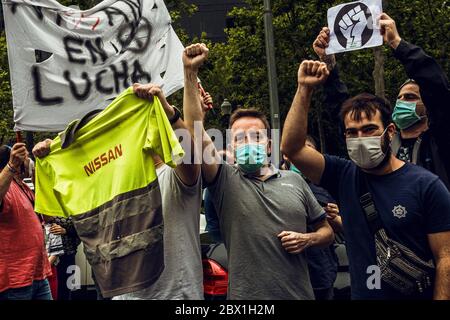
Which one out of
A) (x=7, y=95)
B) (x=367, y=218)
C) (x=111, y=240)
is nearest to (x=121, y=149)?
(x=111, y=240)

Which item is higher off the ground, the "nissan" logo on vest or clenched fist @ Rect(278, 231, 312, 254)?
the "nissan" logo on vest

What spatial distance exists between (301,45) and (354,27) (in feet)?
62.8

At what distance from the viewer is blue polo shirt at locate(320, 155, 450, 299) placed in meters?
3.36

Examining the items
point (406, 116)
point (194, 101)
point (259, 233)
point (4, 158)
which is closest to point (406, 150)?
point (406, 116)

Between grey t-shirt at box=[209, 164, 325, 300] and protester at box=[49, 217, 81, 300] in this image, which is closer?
grey t-shirt at box=[209, 164, 325, 300]

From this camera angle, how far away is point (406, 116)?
4527mm

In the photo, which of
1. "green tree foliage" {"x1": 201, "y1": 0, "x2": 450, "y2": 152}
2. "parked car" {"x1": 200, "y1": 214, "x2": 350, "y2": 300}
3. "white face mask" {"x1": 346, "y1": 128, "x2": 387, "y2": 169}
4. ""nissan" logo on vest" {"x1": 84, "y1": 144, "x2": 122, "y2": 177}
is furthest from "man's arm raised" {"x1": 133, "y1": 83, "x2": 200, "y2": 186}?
"green tree foliage" {"x1": 201, "y1": 0, "x2": 450, "y2": 152}

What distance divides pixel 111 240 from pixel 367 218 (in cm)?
134

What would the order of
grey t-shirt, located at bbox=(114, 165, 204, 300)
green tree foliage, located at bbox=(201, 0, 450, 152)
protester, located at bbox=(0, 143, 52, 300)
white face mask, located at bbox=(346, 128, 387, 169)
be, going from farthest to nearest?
1. green tree foliage, located at bbox=(201, 0, 450, 152)
2. protester, located at bbox=(0, 143, 52, 300)
3. grey t-shirt, located at bbox=(114, 165, 204, 300)
4. white face mask, located at bbox=(346, 128, 387, 169)

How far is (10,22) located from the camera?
5234 mm

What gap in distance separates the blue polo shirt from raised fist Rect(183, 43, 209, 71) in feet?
3.23

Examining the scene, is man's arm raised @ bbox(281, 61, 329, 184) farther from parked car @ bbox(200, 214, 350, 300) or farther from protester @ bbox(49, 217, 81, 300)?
protester @ bbox(49, 217, 81, 300)

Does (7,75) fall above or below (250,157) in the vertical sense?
above

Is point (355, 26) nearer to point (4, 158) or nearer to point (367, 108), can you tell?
point (367, 108)
